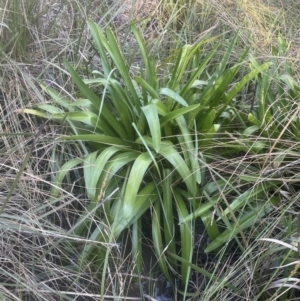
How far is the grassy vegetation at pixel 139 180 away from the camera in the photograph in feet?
5.17

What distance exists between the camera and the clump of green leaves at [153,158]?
1.71 meters

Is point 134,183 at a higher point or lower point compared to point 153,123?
lower

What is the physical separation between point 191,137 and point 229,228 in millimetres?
389

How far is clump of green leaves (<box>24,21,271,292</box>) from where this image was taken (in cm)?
171

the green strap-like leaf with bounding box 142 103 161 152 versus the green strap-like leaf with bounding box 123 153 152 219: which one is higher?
the green strap-like leaf with bounding box 142 103 161 152

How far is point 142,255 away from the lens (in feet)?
6.00

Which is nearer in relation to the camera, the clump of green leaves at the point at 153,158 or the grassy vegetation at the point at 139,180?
the grassy vegetation at the point at 139,180

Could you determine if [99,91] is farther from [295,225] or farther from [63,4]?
[295,225]

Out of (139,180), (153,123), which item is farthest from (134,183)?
(153,123)

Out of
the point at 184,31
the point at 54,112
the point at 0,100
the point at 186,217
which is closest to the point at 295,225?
the point at 186,217

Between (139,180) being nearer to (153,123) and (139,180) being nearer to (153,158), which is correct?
(153,158)

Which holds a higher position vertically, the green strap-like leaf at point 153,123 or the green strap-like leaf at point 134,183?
the green strap-like leaf at point 153,123

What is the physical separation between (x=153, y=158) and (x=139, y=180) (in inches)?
3.5

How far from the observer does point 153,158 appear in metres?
1.68
